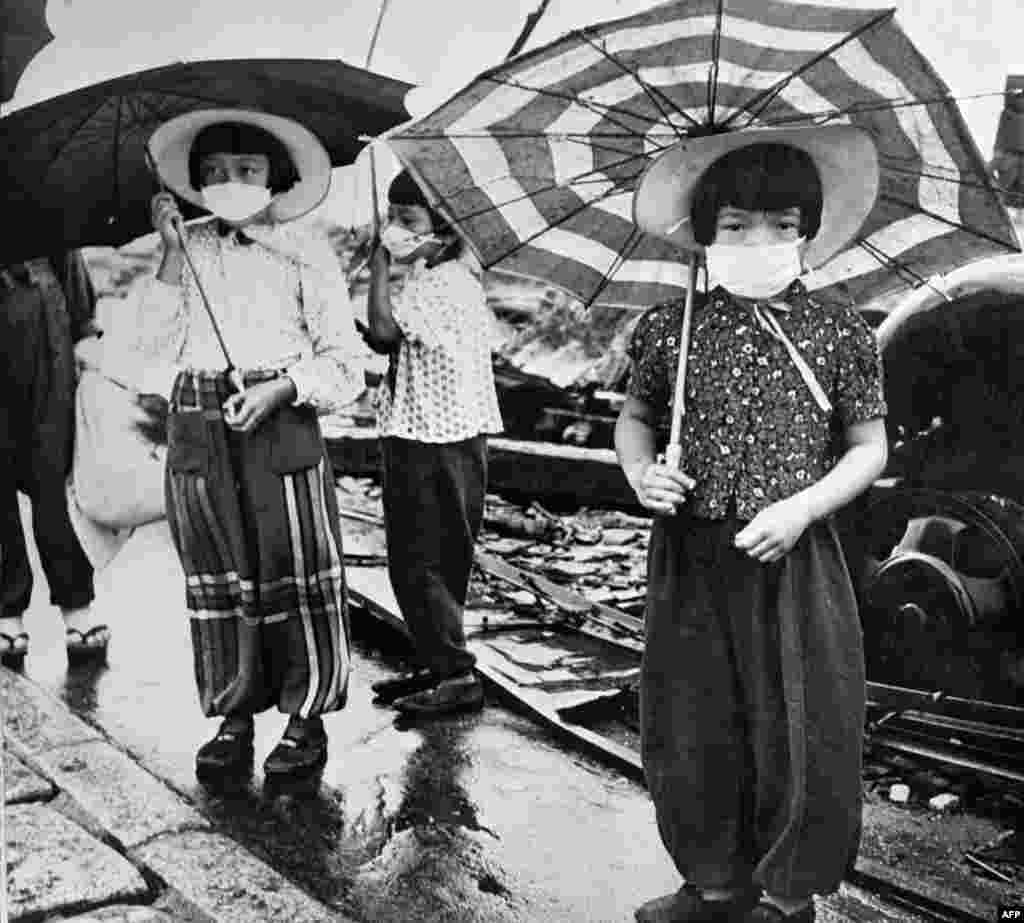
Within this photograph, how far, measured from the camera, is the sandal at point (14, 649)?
3699 mm

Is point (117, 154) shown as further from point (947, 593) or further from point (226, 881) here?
point (947, 593)

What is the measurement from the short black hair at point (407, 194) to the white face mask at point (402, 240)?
5 centimetres

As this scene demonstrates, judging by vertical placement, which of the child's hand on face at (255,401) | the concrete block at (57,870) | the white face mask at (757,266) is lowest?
the concrete block at (57,870)

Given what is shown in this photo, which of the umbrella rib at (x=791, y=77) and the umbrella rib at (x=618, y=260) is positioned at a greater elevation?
the umbrella rib at (x=791, y=77)

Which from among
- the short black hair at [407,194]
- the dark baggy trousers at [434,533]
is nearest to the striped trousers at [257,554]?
the dark baggy trousers at [434,533]

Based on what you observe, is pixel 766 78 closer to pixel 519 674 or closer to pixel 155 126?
pixel 155 126

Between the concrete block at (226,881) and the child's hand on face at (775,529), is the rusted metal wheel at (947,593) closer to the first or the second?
the child's hand on face at (775,529)

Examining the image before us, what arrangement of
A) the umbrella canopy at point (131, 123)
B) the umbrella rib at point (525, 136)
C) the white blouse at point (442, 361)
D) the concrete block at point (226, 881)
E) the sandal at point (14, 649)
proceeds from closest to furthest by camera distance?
the umbrella rib at point (525, 136) < the concrete block at point (226, 881) < the umbrella canopy at point (131, 123) < the white blouse at point (442, 361) < the sandal at point (14, 649)

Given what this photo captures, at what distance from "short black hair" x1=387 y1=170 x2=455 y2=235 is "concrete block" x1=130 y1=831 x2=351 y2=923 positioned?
170 cm

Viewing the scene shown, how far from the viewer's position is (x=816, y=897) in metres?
2.86

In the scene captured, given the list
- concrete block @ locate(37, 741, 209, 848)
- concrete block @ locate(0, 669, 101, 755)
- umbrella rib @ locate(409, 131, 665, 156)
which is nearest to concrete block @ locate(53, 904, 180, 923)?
concrete block @ locate(37, 741, 209, 848)

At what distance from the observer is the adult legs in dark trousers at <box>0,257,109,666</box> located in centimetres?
340

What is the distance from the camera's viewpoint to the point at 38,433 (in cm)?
347

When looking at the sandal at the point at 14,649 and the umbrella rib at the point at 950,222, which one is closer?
the umbrella rib at the point at 950,222
